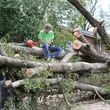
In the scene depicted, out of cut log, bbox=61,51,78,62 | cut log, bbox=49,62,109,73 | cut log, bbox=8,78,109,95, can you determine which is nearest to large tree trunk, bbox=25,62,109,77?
cut log, bbox=49,62,109,73

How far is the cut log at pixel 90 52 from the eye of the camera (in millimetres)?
9516

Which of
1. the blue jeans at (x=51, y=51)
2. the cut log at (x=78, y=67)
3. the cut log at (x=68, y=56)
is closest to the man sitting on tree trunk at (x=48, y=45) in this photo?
the blue jeans at (x=51, y=51)

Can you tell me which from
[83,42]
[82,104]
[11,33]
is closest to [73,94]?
[82,104]

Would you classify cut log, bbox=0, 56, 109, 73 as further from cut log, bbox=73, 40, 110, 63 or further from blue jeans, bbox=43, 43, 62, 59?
blue jeans, bbox=43, 43, 62, 59

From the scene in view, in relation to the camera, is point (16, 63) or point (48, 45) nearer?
point (16, 63)

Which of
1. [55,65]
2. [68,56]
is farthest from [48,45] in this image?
[55,65]

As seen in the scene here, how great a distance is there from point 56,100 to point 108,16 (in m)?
40.7

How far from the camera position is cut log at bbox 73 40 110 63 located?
9.52 m

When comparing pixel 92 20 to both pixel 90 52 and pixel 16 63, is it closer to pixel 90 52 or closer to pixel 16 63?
pixel 90 52

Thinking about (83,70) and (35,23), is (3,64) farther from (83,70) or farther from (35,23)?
(35,23)

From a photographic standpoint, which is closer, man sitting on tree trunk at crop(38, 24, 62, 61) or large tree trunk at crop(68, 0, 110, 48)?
man sitting on tree trunk at crop(38, 24, 62, 61)

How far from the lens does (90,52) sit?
32.4 ft

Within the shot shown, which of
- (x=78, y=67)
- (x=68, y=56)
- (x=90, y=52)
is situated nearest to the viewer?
(x=78, y=67)

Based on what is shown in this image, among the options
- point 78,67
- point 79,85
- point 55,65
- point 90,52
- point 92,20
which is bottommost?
point 79,85
